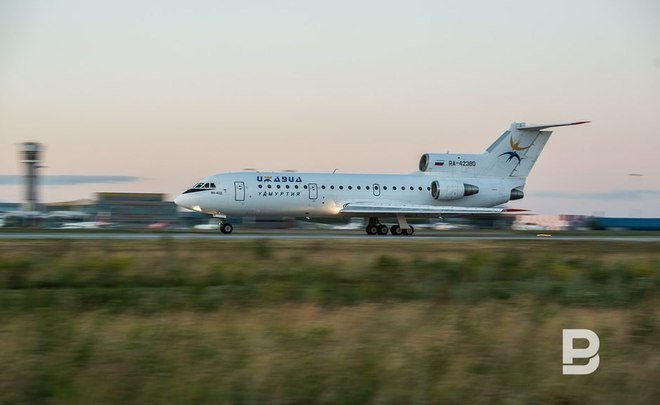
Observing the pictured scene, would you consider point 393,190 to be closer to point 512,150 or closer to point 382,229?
point 382,229

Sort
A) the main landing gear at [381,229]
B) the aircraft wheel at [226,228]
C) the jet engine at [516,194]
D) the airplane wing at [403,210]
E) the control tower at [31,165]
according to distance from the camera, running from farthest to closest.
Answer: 1. the control tower at [31,165]
2. the jet engine at [516,194]
3. the main landing gear at [381,229]
4. the airplane wing at [403,210]
5. the aircraft wheel at [226,228]

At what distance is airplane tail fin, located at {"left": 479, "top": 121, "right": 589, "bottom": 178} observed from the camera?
46.4 metres

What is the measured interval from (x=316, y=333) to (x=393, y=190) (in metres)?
34.1

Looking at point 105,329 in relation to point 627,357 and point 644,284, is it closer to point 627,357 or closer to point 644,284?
point 627,357

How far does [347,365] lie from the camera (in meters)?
9.00

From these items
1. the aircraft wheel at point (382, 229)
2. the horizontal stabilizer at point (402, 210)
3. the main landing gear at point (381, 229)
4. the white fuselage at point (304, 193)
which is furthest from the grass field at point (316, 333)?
the aircraft wheel at point (382, 229)

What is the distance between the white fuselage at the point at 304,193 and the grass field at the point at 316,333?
21478mm

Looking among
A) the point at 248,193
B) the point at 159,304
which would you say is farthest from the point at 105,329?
the point at 248,193

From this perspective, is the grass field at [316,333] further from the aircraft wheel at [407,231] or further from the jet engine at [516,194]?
the jet engine at [516,194]

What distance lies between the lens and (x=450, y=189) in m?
45.0

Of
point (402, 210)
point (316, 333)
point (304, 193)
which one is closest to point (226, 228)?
point (304, 193)

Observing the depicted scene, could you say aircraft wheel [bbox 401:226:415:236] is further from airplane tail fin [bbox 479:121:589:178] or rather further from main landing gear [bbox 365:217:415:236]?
airplane tail fin [bbox 479:121:589:178]

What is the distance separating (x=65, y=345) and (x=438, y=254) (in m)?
19.1

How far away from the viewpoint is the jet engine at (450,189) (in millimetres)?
44906
